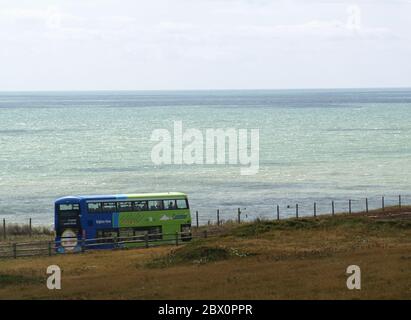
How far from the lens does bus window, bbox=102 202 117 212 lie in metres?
55.2

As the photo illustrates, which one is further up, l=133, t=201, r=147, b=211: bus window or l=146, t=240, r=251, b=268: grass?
l=133, t=201, r=147, b=211: bus window

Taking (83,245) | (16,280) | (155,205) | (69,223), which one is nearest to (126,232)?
(155,205)

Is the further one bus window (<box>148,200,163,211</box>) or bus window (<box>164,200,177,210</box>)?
bus window (<box>164,200,177,210</box>)

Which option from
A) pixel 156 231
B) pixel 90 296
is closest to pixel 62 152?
pixel 156 231

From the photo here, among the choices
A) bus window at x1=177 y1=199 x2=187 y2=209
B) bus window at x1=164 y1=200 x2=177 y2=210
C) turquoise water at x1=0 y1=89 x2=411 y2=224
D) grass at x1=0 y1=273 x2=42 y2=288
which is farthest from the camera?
turquoise water at x1=0 y1=89 x2=411 y2=224

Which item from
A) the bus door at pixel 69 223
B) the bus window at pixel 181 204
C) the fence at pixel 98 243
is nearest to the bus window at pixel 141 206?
the fence at pixel 98 243

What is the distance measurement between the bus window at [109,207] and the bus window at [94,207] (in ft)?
1.16

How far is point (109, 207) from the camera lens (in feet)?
182

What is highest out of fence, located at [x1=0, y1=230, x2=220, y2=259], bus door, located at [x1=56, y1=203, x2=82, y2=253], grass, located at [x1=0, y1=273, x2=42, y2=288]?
bus door, located at [x1=56, y1=203, x2=82, y2=253]

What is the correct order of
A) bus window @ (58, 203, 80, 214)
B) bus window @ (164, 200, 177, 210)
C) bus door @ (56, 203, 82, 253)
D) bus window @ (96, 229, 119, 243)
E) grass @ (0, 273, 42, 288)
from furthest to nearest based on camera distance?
bus window @ (164, 200, 177, 210)
bus window @ (96, 229, 119, 243)
bus window @ (58, 203, 80, 214)
bus door @ (56, 203, 82, 253)
grass @ (0, 273, 42, 288)

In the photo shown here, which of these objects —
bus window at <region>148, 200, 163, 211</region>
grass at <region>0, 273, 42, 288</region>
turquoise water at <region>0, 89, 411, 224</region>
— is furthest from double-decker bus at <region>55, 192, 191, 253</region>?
turquoise water at <region>0, 89, 411, 224</region>

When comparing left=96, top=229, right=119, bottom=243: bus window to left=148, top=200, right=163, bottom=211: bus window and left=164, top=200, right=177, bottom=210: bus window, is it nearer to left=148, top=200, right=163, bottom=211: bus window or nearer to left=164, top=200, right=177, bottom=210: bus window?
left=148, top=200, right=163, bottom=211: bus window

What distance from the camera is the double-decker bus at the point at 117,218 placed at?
177 feet
